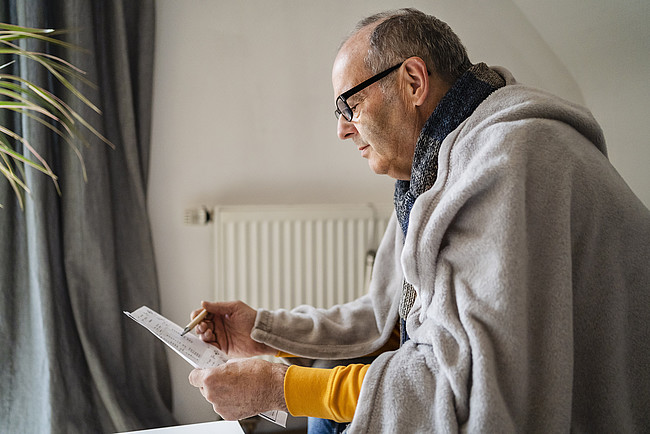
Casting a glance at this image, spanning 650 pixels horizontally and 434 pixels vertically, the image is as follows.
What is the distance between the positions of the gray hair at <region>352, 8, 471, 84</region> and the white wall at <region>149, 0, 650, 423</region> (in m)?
0.95

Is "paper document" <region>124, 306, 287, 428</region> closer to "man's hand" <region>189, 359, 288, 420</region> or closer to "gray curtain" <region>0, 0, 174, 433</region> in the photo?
"man's hand" <region>189, 359, 288, 420</region>

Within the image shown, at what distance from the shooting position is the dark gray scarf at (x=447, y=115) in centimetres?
87

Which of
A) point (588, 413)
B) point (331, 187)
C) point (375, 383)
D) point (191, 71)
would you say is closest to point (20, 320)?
point (191, 71)

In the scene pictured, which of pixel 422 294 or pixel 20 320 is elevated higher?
pixel 422 294

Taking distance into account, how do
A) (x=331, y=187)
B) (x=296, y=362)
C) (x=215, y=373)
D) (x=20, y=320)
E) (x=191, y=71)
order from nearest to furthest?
(x=215, y=373), (x=296, y=362), (x=20, y=320), (x=191, y=71), (x=331, y=187)

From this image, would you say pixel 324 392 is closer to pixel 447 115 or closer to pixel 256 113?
pixel 447 115

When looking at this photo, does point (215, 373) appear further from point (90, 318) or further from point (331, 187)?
point (331, 187)

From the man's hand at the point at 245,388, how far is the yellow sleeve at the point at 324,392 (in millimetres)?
20

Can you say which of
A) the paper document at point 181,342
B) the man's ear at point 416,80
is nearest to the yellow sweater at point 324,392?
the paper document at point 181,342

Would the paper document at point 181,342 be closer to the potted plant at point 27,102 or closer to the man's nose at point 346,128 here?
the potted plant at point 27,102

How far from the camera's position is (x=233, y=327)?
1.20m

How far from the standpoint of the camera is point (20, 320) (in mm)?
1534

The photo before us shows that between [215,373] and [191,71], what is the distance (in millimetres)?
1244

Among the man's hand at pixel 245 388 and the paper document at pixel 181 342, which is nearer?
the man's hand at pixel 245 388
